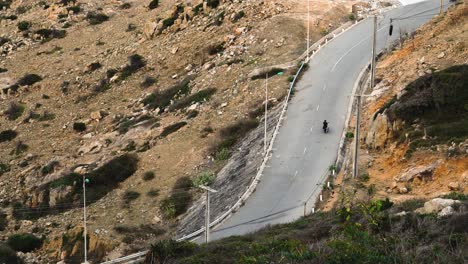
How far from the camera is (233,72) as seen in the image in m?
53.0

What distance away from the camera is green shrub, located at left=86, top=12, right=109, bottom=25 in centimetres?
7756

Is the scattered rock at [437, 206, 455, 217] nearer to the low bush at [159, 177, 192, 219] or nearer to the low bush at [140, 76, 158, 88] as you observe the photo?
the low bush at [159, 177, 192, 219]

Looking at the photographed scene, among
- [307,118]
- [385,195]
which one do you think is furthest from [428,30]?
[385,195]

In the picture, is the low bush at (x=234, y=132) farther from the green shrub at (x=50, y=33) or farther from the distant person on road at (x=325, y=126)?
the green shrub at (x=50, y=33)

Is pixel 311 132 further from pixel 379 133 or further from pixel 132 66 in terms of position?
pixel 132 66

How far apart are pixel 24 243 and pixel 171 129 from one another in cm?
1505

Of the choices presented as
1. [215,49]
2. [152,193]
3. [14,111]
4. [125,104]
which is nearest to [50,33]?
[14,111]

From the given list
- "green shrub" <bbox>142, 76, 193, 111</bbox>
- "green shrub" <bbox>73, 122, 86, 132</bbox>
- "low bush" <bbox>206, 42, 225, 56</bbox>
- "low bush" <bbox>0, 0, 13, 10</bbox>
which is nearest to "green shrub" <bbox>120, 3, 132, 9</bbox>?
"low bush" <bbox>0, 0, 13, 10</bbox>

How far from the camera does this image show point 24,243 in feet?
115

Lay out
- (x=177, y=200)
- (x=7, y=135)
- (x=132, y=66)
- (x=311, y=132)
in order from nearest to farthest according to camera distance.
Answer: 1. (x=177, y=200)
2. (x=311, y=132)
3. (x=7, y=135)
4. (x=132, y=66)

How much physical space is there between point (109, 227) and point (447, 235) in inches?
938

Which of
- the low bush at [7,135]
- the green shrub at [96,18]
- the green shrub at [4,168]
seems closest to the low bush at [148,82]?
the low bush at [7,135]

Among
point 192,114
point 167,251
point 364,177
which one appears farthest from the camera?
point 192,114

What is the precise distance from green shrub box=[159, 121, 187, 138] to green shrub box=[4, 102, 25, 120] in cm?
1953
